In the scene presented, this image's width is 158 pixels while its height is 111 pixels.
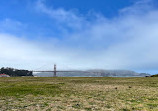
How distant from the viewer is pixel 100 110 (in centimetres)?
1059

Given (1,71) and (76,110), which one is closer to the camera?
(76,110)

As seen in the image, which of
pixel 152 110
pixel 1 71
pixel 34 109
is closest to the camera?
pixel 152 110

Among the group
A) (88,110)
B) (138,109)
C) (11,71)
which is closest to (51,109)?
(88,110)

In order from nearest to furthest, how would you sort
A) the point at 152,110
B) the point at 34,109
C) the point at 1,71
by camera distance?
the point at 152,110 → the point at 34,109 → the point at 1,71

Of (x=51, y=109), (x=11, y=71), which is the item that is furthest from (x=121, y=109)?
(x=11, y=71)

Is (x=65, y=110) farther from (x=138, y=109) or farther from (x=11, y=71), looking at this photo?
(x=11, y=71)

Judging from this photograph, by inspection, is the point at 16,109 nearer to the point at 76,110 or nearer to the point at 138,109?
the point at 76,110

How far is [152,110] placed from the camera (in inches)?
407

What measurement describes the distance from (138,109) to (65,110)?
4.70m

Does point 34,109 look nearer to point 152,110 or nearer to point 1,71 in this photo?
point 152,110

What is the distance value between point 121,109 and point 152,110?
1.87 m

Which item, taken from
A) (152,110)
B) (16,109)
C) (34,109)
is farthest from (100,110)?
(16,109)

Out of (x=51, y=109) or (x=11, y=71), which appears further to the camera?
(x=11, y=71)

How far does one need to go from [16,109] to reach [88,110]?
15.6 ft
